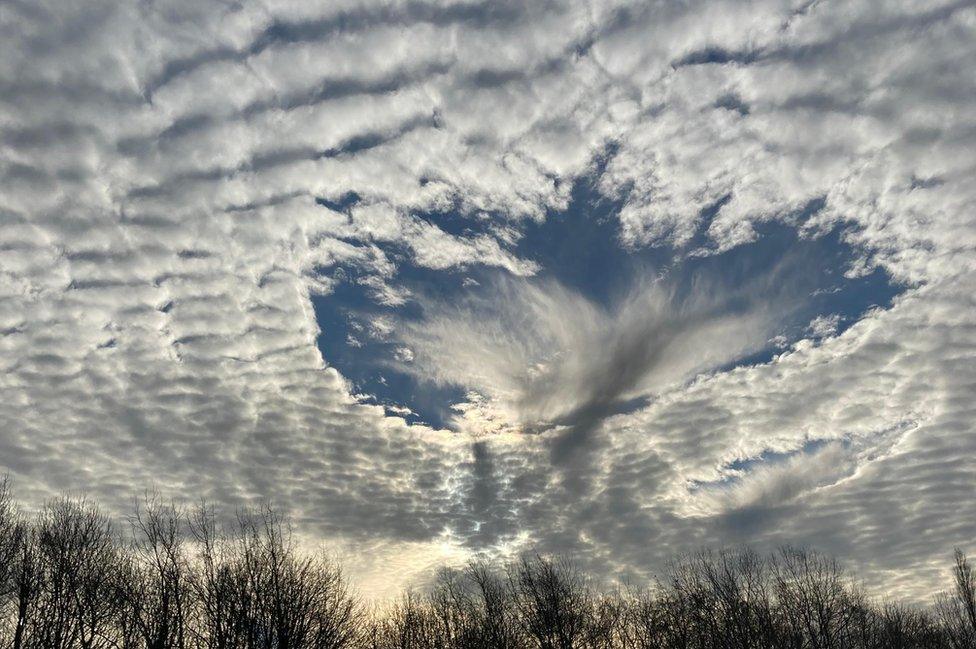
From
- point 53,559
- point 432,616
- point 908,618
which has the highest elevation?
point 53,559

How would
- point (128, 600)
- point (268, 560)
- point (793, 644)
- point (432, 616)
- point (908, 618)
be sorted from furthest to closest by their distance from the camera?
point (908, 618) < point (432, 616) < point (793, 644) < point (268, 560) < point (128, 600)

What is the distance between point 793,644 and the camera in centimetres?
4853

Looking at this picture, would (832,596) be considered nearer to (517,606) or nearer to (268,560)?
(517,606)

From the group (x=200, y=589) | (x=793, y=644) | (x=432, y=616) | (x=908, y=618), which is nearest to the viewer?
(x=200, y=589)

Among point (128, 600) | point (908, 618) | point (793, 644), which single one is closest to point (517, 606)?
point (793, 644)

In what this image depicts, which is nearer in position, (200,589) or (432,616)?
(200,589)

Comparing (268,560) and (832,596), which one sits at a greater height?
(268,560)

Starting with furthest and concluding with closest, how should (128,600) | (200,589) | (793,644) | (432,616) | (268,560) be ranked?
(432,616) → (793,644) → (268,560) → (200,589) → (128,600)

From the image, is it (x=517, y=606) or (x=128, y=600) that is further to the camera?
(x=517, y=606)

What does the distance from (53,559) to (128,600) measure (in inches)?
227

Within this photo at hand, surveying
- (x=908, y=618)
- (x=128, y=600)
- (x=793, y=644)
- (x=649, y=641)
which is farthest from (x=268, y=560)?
(x=908, y=618)

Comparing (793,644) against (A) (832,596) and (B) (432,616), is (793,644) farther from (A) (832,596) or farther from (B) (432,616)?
(B) (432,616)

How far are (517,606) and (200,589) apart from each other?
2756 centimetres

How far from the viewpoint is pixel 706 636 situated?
5159cm
